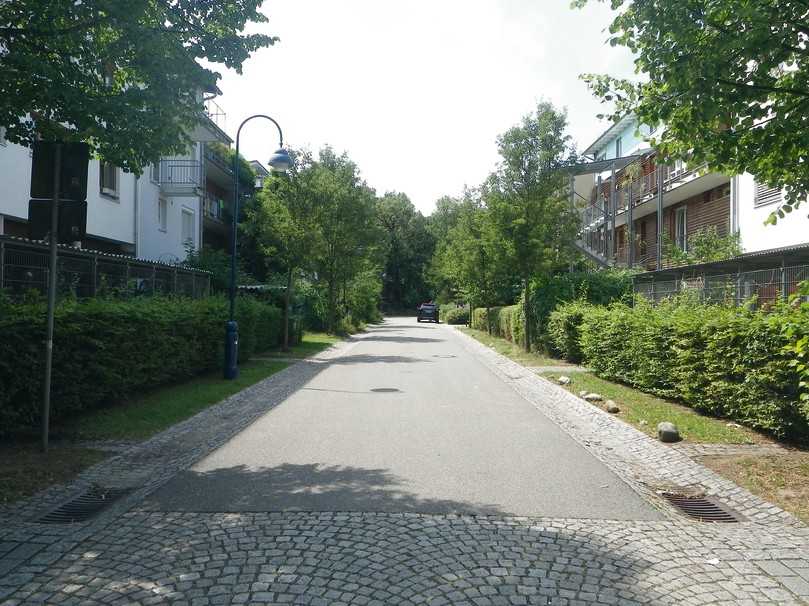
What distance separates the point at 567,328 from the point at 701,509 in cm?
1271

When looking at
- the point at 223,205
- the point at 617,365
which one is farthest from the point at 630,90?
the point at 223,205

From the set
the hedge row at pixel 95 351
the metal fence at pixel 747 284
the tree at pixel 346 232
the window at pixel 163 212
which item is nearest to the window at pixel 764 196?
the metal fence at pixel 747 284

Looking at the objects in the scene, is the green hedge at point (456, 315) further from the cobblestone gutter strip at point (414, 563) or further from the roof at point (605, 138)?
the cobblestone gutter strip at point (414, 563)

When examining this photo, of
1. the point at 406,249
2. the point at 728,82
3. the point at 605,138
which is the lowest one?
the point at 728,82

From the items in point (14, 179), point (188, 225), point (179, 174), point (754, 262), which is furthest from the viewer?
point (188, 225)

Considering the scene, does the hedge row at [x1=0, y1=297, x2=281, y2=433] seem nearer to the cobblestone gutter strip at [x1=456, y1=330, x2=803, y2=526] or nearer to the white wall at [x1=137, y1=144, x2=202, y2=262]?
the cobblestone gutter strip at [x1=456, y1=330, x2=803, y2=526]

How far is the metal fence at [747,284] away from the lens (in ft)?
40.1

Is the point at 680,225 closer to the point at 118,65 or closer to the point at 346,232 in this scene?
the point at 346,232

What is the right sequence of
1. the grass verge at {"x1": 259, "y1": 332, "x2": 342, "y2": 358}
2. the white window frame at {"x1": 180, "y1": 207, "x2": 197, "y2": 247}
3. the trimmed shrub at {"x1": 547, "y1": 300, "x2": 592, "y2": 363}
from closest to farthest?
the trimmed shrub at {"x1": 547, "y1": 300, "x2": 592, "y2": 363} < the grass verge at {"x1": 259, "y1": 332, "x2": 342, "y2": 358} < the white window frame at {"x1": 180, "y1": 207, "x2": 197, "y2": 247}

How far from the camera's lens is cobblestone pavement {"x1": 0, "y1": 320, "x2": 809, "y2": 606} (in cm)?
359

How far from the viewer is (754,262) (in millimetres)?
13281

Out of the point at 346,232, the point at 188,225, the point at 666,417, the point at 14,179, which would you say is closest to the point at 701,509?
the point at 666,417

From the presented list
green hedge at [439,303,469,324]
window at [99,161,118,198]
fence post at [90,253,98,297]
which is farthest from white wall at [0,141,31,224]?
green hedge at [439,303,469,324]

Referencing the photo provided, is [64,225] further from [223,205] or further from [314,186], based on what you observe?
[223,205]
